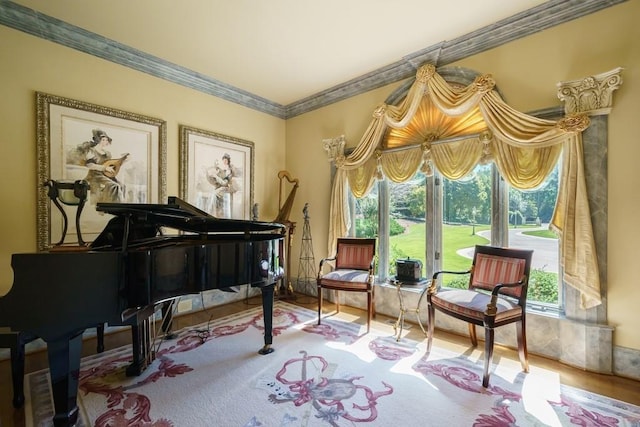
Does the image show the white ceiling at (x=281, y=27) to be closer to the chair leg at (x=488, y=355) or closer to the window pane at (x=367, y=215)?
the window pane at (x=367, y=215)

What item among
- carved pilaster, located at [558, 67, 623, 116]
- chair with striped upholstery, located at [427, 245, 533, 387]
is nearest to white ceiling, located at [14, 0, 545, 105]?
carved pilaster, located at [558, 67, 623, 116]

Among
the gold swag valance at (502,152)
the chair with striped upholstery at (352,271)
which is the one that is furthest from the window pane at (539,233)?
the chair with striped upholstery at (352,271)

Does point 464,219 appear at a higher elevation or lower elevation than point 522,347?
higher

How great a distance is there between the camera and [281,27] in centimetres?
279

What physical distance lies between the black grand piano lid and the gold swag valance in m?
1.94

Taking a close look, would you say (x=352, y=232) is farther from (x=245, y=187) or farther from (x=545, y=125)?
(x=545, y=125)

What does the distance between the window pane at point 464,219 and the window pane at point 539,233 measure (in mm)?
251

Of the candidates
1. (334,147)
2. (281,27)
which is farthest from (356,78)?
(281,27)

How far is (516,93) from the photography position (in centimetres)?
268

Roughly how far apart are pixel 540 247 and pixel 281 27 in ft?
11.0

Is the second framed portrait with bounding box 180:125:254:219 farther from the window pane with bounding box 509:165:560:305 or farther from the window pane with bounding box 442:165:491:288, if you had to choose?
the window pane with bounding box 509:165:560:305

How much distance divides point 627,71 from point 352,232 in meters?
3.06

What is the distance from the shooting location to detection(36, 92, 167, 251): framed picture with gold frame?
2674mm

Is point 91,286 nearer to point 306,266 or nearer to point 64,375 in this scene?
point 64,375
